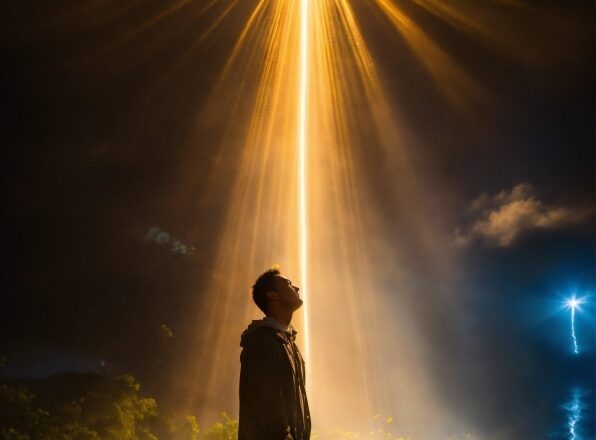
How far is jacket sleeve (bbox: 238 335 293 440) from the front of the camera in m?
3.03

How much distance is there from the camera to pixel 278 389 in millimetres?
3143

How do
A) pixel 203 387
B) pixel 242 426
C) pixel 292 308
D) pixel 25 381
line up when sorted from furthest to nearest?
pixel 203 387
pixel 25 381
pixel 292 308
pixel 242 426

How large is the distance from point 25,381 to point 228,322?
13.9 m

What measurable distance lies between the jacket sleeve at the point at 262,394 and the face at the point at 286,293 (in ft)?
1.72

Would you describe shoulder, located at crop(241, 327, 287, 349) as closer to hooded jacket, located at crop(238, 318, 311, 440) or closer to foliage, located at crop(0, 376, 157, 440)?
hooded jacket, located at crop(238, 318, 311, 440)

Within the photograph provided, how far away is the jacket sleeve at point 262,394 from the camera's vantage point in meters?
3.03

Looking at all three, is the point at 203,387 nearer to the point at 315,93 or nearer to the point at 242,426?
the point at 315,93

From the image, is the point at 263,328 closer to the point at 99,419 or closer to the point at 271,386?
the point at 271,386

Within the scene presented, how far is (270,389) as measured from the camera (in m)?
3.11

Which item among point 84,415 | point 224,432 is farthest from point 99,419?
point 224,432

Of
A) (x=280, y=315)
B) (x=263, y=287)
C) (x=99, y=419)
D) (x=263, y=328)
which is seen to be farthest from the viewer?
(x=99, y=419)

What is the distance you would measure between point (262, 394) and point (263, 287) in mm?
1010

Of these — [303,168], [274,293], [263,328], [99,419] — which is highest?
[303,168]

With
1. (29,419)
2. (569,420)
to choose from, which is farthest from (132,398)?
(569,420)
